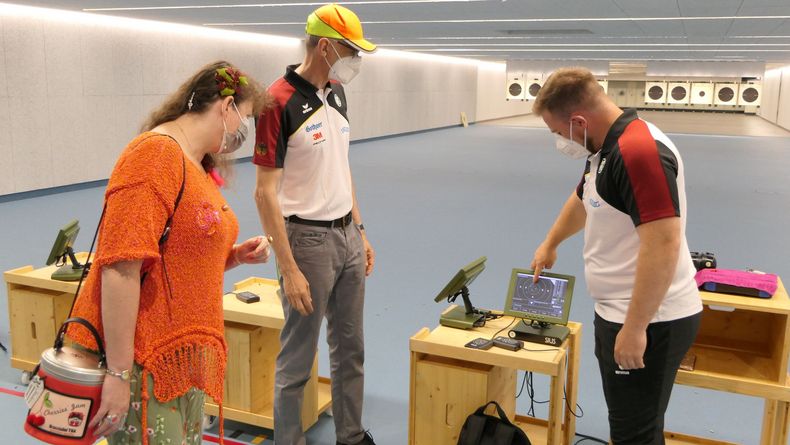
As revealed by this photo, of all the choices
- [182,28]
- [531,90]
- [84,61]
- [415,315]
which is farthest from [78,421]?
[531,90]

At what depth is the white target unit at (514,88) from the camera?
2933 centimetres

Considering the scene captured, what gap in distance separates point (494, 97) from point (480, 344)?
2698 cm

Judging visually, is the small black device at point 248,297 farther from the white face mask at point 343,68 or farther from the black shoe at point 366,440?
the white face mask at point 343,68

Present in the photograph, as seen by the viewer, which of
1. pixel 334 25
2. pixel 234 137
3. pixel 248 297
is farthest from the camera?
pixel 248 297

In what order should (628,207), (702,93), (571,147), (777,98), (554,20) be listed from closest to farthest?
(628,207)
(571,147)
(554,20)
(777,98)
(702,93)

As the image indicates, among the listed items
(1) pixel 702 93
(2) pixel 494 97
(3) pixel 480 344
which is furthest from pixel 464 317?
(1) pixel 702 93

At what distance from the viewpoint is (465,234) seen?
6.86 m

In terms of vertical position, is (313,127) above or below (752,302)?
above

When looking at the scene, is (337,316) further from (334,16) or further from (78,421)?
(78,421)

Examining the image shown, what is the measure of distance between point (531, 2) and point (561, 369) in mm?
6377

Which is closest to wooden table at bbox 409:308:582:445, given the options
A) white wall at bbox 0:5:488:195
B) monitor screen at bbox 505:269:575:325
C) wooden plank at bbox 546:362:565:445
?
wooden plank at bbox 546:362:565:445

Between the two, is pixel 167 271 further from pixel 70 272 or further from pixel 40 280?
pixel 40 280

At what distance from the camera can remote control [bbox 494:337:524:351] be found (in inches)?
98.4

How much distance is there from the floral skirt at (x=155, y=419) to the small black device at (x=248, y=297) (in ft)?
4.51
